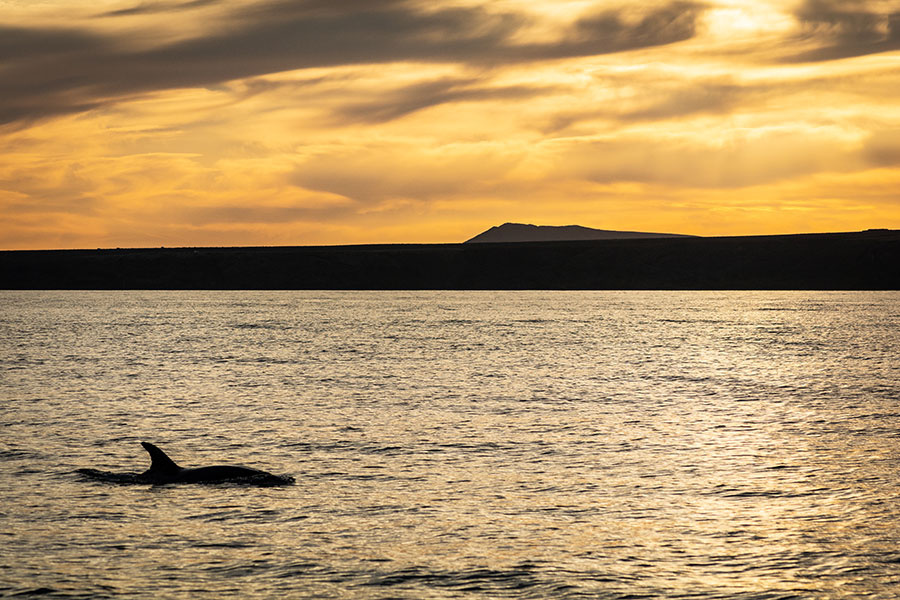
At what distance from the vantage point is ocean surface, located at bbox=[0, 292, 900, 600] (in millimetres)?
17719

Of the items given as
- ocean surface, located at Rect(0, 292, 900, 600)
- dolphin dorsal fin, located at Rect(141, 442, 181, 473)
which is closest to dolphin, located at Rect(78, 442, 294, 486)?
dolphin dorsal fin, located at Rect(141, 442, 181, 473)

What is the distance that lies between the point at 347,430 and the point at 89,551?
16.0 meters

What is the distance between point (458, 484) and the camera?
83.3ft

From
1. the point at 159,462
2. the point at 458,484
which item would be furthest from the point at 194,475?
the point at 458,484

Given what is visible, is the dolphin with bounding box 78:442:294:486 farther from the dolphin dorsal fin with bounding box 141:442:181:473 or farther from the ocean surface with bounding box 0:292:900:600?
the ocean surface with bounding box 0:292:900:600

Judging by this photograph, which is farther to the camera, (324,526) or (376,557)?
(324,526)

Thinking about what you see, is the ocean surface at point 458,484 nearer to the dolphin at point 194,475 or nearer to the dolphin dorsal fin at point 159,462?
the dolphin at point 194,475

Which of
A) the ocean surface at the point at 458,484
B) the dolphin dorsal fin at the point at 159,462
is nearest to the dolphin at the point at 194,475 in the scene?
the dolphin dorsal fin at the point at 159,462

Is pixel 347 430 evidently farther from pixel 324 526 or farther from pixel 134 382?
pixel 134 382

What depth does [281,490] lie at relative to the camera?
24578 mm

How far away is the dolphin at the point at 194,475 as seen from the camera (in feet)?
83.1

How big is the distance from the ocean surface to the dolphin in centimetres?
64

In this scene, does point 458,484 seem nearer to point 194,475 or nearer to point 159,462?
point 194,475

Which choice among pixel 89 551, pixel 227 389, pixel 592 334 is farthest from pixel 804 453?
pixel 592 334
